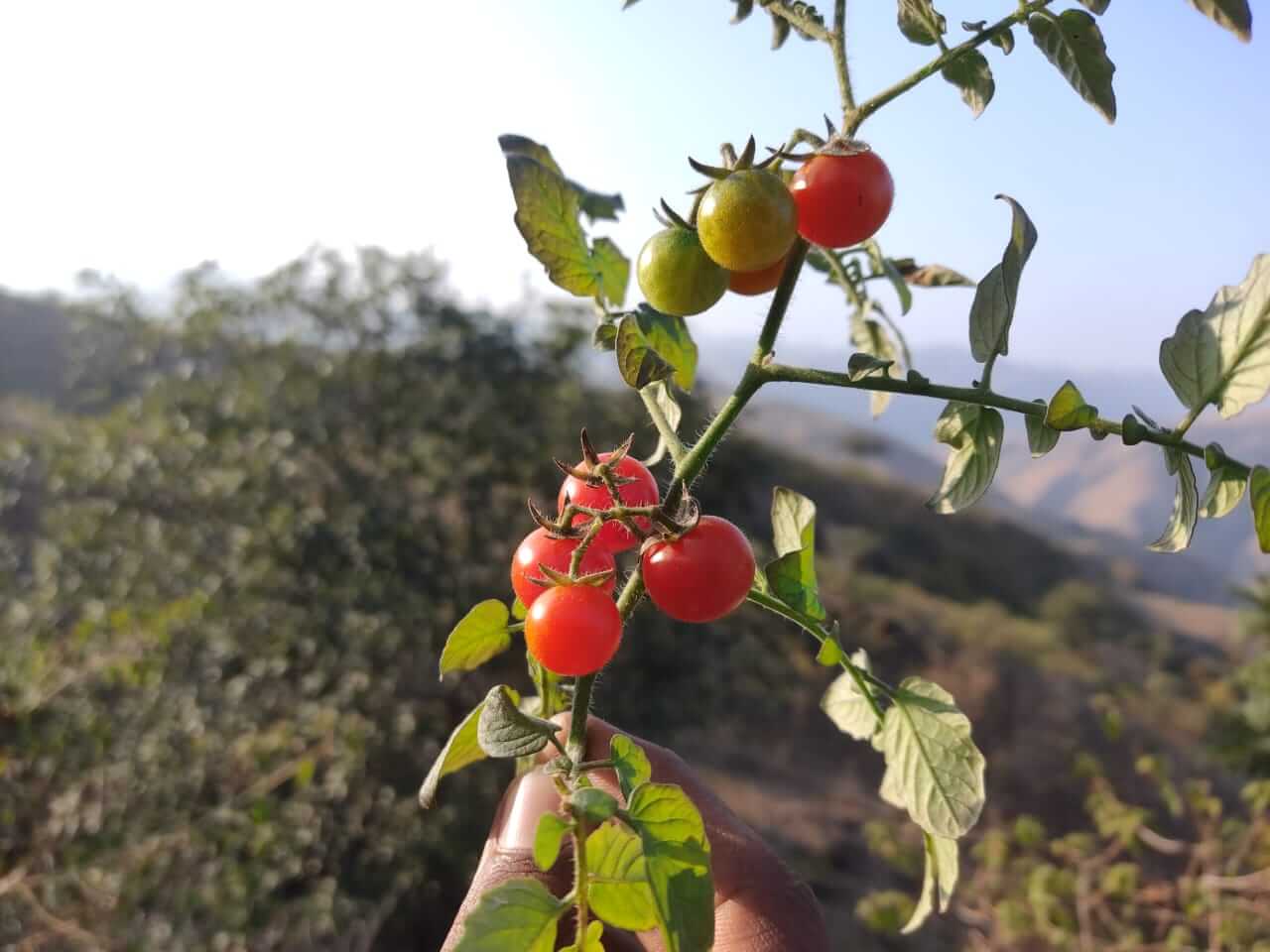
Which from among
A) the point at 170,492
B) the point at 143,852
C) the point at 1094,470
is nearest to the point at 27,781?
the point at 143,852

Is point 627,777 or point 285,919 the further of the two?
point 285,919

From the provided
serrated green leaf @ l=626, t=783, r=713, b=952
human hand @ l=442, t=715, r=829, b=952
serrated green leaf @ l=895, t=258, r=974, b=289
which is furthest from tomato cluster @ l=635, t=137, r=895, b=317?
human hand @ l=442, t=715, r=829, b=952

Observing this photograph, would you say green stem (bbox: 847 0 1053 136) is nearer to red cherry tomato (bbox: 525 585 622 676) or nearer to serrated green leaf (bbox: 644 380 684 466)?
serrated green leaf (bbox: 644 380 684 466)

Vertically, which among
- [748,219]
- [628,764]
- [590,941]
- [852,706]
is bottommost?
[590,941]

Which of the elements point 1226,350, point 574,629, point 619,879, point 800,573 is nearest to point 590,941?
point 619,879

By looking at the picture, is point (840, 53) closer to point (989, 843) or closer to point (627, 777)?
point (627, 777)

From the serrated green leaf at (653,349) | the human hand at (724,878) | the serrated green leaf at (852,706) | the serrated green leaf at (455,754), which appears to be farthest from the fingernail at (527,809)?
the serrated green leaf at (653,349)

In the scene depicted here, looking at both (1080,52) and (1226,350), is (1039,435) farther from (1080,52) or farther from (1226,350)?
(1080,52)
